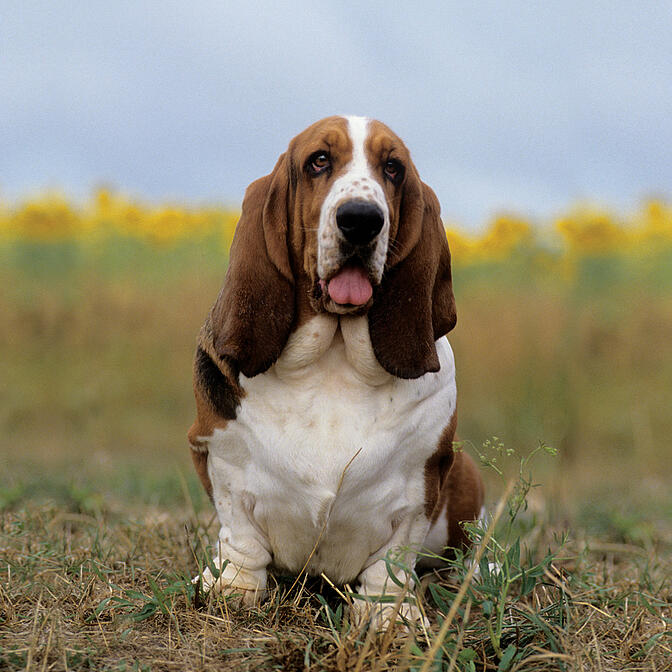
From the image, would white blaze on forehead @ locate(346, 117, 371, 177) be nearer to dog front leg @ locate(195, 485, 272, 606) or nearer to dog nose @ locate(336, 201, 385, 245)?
dog nose @ locate(336, 201, 385, 245)

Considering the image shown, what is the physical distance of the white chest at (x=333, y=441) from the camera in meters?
3.04

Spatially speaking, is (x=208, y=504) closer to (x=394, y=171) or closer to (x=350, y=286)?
(x=350, y=286)

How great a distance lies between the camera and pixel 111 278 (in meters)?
11.9

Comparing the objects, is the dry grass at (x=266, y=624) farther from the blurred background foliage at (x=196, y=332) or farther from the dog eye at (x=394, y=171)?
the blurred background foliage at (x=196, y=332)

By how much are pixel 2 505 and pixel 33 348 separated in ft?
20.5

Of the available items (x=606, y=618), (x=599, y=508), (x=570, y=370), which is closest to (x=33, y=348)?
(x=570, y=370)

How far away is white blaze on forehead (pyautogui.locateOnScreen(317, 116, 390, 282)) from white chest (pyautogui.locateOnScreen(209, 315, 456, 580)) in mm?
276

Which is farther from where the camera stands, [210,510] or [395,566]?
[210,510]

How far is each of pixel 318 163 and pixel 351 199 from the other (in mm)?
335

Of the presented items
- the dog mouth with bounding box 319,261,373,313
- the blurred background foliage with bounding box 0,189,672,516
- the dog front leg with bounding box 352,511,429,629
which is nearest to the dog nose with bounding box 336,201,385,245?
the dog mouth with bounding box 319,261,373,313

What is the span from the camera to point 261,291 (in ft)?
10.2

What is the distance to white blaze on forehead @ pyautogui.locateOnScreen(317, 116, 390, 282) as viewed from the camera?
285 centimetres

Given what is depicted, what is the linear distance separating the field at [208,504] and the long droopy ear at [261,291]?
2.97 feet

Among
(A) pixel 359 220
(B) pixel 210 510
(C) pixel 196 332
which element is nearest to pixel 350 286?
(A) pixel 359 220
